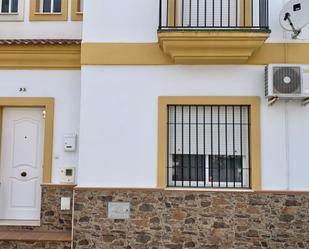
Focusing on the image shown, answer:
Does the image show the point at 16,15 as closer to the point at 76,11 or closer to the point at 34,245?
the point at 76,11

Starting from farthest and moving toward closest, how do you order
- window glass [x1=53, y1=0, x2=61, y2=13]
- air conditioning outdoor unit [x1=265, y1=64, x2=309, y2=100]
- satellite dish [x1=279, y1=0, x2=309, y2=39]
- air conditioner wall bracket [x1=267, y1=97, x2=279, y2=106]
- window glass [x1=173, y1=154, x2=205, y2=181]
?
window glass [x1=53, y1=0, x2=61, y2=13] < window glass [x1=173, y1=154, x2=205, y2=181] < air conditioner wall bracket [x1=267, y1=97, x2=279, y2=106] < air conditioning outdoor unit [x1=265, y1=64, x2=309, y2=100] < satellite dish [x1=279, y1=0, x2=309, y2=39]

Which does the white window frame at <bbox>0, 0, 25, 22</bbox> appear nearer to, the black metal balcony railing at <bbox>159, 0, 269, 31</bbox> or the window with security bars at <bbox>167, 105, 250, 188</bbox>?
the black metal balcony railing at <bbox>159, 0, 269, 31</bbox>

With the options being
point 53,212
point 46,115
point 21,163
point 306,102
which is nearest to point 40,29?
point 46,115

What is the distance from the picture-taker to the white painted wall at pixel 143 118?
7.32 meters

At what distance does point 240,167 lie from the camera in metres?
7.52

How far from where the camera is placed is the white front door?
27.6 ft

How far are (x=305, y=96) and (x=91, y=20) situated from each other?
175 inches

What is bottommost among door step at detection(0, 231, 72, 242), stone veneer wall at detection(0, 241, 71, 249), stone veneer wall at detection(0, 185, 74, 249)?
stone veneer wall at detection(0, 241, 71, 249)

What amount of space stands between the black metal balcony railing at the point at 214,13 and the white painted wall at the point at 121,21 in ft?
0.89

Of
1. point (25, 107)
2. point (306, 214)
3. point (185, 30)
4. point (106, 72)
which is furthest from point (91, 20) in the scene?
point (306, 214)

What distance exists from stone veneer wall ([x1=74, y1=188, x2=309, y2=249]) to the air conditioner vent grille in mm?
1953

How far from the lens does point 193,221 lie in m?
7.21

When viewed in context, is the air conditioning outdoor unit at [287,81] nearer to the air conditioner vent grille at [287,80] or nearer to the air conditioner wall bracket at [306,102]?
the air conditioner vent grille at [287,80]

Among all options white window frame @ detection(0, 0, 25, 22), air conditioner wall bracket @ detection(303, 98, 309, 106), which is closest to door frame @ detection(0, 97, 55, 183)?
white window frame @ detection(0, 0, 25, 22)
